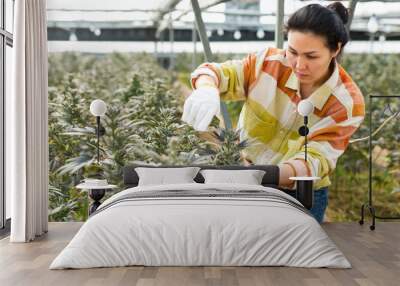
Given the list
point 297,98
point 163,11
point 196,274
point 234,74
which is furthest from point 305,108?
point 196,274

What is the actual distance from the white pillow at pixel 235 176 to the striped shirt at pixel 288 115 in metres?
0.60

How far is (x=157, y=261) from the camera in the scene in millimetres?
4562

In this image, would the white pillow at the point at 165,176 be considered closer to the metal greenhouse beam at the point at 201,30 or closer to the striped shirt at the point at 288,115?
the striped shirt at the point at 288,115

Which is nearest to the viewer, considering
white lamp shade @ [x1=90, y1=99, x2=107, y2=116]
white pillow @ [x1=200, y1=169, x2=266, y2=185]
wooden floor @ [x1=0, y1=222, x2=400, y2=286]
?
wooden floor @ [x1=0, y1=222, x2=400, y2=286]

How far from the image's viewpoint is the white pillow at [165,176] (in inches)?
258

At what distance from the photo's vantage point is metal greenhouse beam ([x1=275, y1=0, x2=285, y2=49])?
7340 mm

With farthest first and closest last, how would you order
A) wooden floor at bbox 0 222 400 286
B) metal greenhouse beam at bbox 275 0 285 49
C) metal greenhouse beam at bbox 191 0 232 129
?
1. metal greenhouse beam at bbox 191 0 232 129
2. metal greenhouse beam at bbox 275 0 285 49
3. wooden floor at bbox 0 222 400 286

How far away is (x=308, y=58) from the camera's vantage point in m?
7.14

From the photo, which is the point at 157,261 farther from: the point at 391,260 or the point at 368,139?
the point at 368,139

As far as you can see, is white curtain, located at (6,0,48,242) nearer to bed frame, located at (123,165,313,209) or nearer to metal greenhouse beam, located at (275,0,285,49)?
bed frame, located at (123,165,313,209)

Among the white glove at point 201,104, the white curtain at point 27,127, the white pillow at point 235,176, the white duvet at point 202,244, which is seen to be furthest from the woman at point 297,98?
the white duvet at point 202,244

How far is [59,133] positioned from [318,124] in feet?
9.92

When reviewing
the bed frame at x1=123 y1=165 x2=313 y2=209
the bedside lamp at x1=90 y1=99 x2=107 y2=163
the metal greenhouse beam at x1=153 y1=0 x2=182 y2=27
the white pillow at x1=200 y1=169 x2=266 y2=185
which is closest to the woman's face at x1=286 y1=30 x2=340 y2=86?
the bed frame at x1=123 y1=165 x2=313 y2=209

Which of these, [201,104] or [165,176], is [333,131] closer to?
[201,104]
